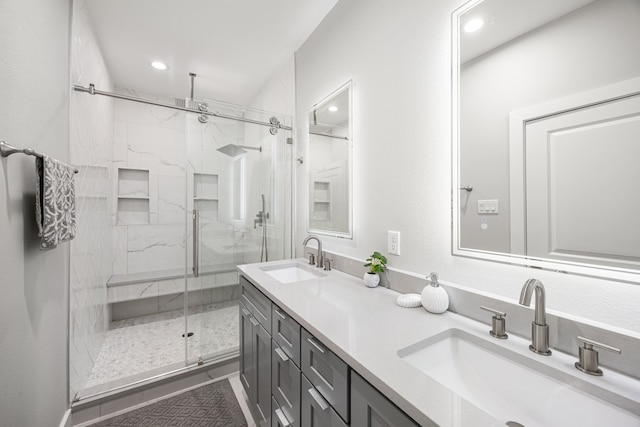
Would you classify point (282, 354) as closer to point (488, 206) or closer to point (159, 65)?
point (488, 206)

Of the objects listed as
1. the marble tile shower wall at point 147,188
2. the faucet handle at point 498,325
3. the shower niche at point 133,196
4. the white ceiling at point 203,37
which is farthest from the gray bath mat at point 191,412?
the white ceiling at point 203,37

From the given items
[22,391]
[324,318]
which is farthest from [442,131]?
[22,391]

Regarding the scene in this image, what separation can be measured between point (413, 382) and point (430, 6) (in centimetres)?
146

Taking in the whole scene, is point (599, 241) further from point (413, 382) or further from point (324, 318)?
point (324, 318)

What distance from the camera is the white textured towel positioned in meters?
1.04

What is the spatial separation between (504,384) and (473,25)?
4.12ft

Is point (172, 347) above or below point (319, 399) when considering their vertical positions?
below

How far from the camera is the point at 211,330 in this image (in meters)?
2.11

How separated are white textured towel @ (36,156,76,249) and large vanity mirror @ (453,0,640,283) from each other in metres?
1.69

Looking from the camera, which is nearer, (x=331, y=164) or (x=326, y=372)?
(x=326, y=372)

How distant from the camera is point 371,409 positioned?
0.65m

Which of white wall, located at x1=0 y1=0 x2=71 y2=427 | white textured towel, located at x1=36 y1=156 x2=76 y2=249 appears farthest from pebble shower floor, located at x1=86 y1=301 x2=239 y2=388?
white textured towel, located at x1=36 y1=156 x2=76 y2=249

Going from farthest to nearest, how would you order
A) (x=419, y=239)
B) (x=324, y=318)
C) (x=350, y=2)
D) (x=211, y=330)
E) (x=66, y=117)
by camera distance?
(x=211, y=330) < (x=350, y=2) < (x=66, y=117) < (x=419, y=239) < (x=324, y=318)

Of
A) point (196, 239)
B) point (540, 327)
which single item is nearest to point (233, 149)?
point (196, 239)
